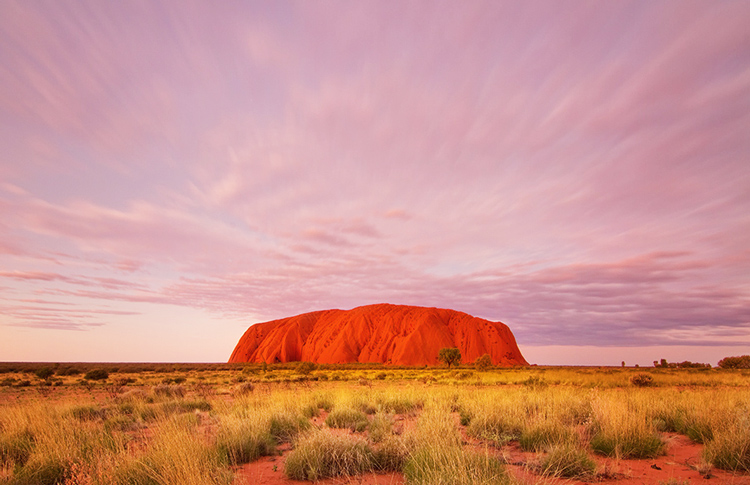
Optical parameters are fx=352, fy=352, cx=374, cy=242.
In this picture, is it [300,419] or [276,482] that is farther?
[300,419]

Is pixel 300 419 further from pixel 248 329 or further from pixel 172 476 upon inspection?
pixel 248 329

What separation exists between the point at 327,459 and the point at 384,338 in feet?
264

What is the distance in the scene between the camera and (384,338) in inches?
3297

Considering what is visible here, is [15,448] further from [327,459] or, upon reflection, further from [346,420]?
[346,420]

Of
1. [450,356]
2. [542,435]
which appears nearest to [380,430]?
[542,435]

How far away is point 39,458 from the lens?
226 inches

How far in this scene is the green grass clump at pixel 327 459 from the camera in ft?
18.2

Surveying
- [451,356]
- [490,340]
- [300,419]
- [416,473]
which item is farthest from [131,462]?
[490,340]

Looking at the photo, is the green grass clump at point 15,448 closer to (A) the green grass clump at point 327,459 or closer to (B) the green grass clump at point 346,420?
(A) the green grass clump at point 327,459

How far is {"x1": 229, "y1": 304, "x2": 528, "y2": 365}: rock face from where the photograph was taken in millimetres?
79562

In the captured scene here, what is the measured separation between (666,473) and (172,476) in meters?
7.21

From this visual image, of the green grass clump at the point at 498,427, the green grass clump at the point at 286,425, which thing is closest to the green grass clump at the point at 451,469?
the green grass clump at the point at 498,427

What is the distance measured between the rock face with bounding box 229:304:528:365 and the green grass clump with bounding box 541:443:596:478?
7269 cm

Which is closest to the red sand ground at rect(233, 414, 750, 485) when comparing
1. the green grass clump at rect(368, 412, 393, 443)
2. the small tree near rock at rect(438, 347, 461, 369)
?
the green grass clump at rect(368, 412, 393, 443)
